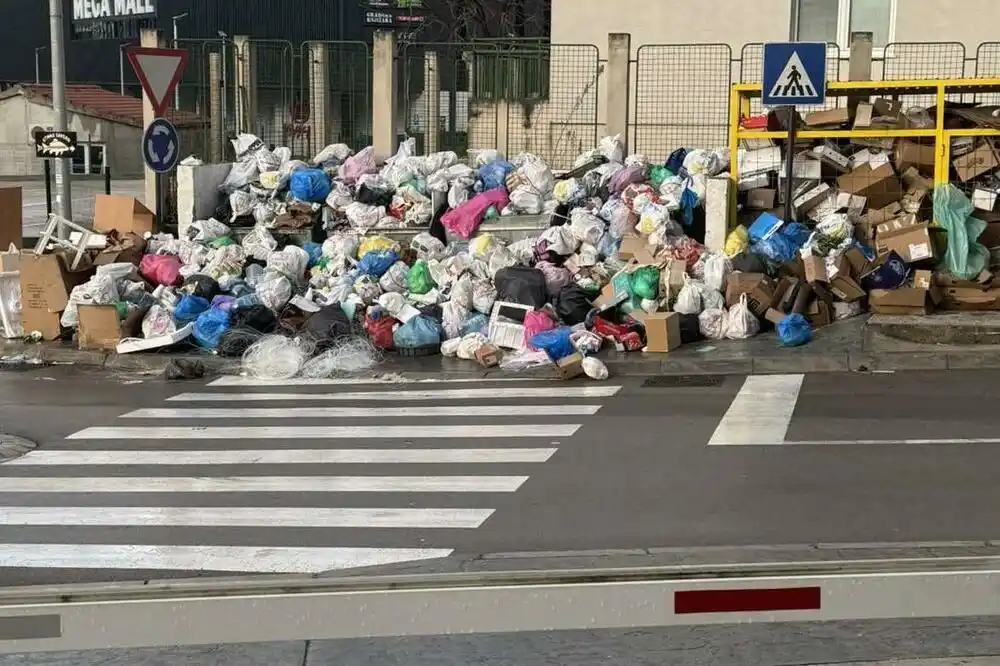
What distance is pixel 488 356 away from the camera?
1274 centimetres

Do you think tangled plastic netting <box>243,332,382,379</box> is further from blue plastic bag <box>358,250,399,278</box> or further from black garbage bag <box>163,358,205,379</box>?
blue plastic bag <box>358,250,399,278</box>

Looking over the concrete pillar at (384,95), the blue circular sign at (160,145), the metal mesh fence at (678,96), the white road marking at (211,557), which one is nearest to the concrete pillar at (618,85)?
the metal mesh fence at (678,96)

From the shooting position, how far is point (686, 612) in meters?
4.20

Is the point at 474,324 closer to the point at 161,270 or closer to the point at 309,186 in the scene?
the point at 161,270

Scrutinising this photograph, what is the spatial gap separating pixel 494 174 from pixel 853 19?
27.0ft

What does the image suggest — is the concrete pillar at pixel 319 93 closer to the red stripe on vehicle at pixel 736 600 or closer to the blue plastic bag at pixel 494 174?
the blue plastic bag at pixel 494 174

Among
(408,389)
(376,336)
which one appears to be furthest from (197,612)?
(376,336)

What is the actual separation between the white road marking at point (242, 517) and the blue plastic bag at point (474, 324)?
20.4ft

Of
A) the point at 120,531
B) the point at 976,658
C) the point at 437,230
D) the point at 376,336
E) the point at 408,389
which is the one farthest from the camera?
the point at 437,230

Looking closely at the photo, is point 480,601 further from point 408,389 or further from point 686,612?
point 408,389

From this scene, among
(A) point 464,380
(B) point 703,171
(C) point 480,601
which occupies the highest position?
(B) point 703,171

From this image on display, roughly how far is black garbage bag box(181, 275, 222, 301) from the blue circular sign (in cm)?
187

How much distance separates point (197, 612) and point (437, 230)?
12.2 metres

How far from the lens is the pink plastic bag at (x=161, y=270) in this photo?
1507 centimetres
